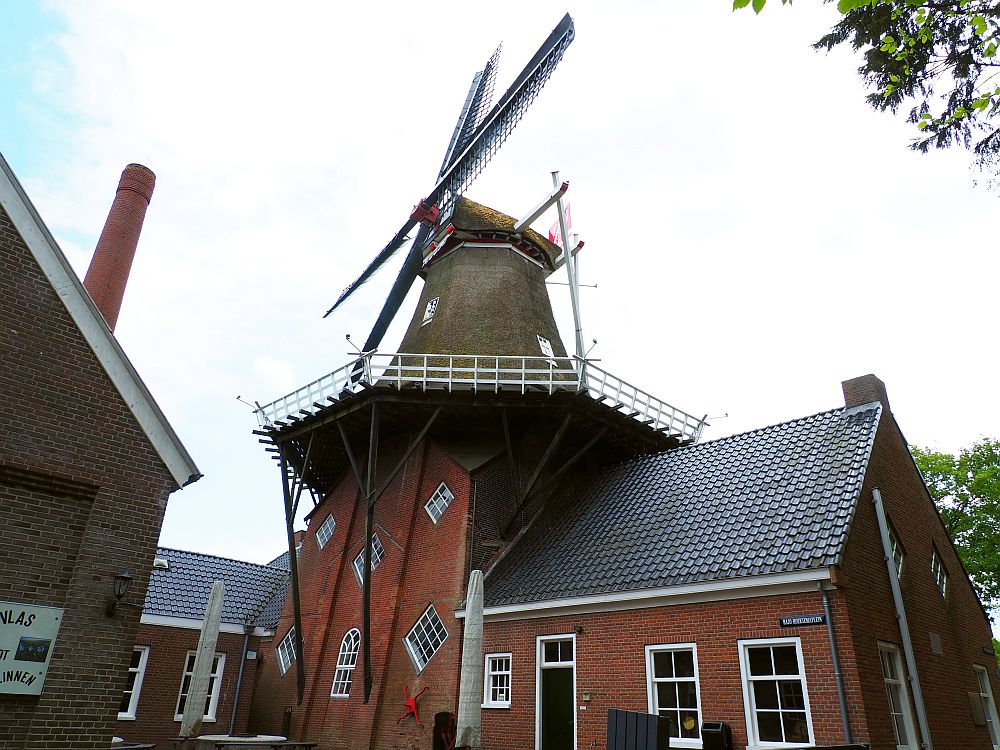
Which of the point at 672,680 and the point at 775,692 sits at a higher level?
the point at 672,680

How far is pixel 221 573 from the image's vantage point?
21344 millimetres

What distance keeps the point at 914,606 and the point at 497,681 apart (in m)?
7.62

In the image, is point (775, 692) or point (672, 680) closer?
point (775, 692)

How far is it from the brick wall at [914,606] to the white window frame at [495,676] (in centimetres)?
630

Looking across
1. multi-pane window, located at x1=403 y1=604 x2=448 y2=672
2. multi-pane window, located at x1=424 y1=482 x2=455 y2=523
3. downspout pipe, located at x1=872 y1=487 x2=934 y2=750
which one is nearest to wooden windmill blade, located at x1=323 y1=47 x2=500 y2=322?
multi-pane window, located at x1=424 y1=482 x2=455 y2=523

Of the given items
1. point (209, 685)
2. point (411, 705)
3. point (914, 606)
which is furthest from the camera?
point (209, 685)

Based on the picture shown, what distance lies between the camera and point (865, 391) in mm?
13445

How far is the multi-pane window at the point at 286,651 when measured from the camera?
60.4ft

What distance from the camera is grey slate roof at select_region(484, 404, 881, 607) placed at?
35.3ft

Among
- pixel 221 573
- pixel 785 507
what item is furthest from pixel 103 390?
pixel 221 573

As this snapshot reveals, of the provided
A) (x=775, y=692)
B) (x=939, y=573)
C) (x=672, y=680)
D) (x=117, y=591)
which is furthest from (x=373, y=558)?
(x=939, y=573)

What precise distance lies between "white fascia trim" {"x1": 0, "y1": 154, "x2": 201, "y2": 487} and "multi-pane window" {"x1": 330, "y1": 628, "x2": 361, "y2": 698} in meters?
9.22

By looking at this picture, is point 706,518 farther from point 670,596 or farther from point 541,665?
point 541,665

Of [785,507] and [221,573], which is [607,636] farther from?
[221,573]
